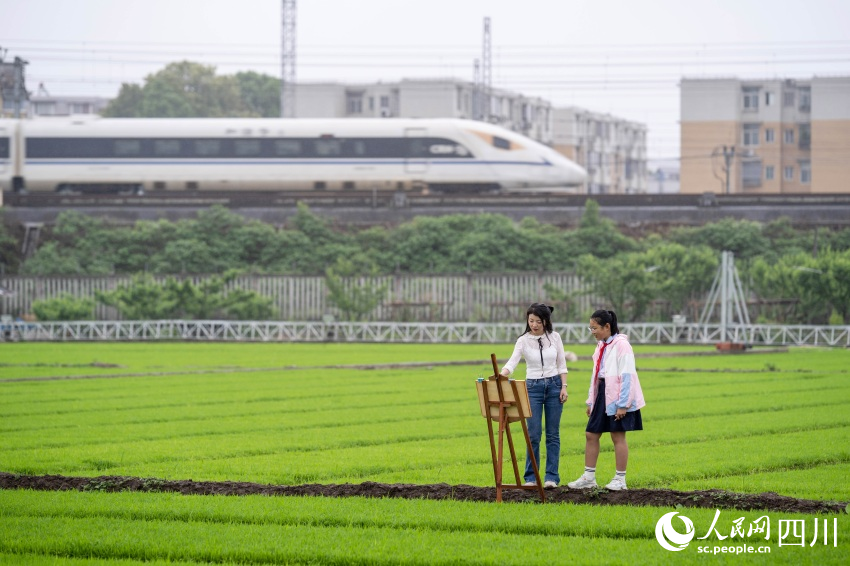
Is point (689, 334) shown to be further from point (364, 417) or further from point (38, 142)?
point (38, 142)

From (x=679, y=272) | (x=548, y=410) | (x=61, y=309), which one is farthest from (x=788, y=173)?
(x=548, y=410)

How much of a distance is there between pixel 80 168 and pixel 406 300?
52.6ft

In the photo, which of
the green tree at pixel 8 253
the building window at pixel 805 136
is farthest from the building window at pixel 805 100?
the green tree at pixel 8 253

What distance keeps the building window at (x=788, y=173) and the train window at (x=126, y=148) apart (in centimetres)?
5991

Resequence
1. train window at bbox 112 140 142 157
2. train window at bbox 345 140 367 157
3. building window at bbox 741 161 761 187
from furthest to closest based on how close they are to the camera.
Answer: building window at bbox 741 161 761 187
train window at bbox 112 140 142 157
train window at bbox 345 140 367 157

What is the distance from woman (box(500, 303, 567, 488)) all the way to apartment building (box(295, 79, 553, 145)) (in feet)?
276

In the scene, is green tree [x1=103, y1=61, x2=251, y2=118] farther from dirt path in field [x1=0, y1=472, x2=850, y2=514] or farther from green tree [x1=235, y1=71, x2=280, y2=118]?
dirt path in field [x1=0, y1=472, x2=850, y2=514]

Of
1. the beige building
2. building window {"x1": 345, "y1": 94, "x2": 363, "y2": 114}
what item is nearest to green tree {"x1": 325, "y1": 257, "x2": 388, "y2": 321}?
the beige building

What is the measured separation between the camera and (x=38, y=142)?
53.3m

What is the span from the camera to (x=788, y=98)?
10031 centimetres

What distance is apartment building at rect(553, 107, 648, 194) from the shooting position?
408 feet

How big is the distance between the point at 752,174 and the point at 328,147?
55.0 meters

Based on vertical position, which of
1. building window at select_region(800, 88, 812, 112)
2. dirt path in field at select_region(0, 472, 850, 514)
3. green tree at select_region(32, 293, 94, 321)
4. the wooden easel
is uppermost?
building window at select_region(800, 88, 812, 112)

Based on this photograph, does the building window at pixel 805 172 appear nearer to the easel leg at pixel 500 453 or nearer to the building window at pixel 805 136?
the building window at pixel 805 136
